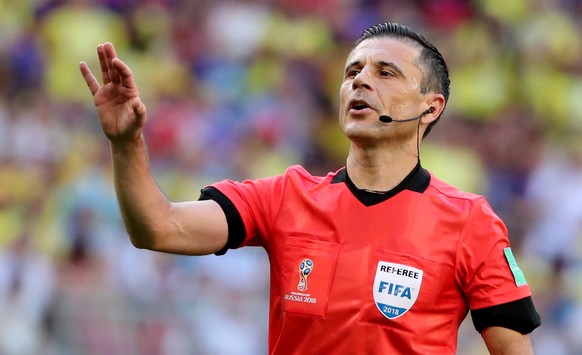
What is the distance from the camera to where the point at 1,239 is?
8602mm

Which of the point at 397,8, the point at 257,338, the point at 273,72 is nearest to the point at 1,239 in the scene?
the point at 257,338

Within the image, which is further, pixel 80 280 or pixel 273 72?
pixel 273 72

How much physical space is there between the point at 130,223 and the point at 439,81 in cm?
144

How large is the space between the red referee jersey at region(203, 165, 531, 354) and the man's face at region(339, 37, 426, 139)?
25 cm

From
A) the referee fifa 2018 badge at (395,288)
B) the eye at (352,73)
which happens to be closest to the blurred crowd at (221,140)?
the eye at (352,73)

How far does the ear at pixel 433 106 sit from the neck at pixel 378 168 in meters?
0.22

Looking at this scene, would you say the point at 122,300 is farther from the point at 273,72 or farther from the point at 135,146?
the point at 135,146

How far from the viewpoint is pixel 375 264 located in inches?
161

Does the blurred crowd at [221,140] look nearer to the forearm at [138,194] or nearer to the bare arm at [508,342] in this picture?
the bare arm at [508,342]

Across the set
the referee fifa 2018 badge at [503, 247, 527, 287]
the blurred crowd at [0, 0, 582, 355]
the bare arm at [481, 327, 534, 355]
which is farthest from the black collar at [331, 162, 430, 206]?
the blurred crowd at [0, 0, 582, 355]

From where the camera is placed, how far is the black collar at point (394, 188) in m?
4.27

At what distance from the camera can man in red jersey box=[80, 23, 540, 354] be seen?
3.95 metres

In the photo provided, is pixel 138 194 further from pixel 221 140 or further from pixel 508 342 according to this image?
pixel 221 140

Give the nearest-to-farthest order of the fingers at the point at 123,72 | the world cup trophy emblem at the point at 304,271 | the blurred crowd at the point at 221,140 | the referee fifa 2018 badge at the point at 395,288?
1. the fingers at the point at 123,72
2. the referee fifa 2018 badge at the point at 395,288
3. the world cup trophy emblem at the point at 304,271
4. the blurred crowd at the point at 221,140
